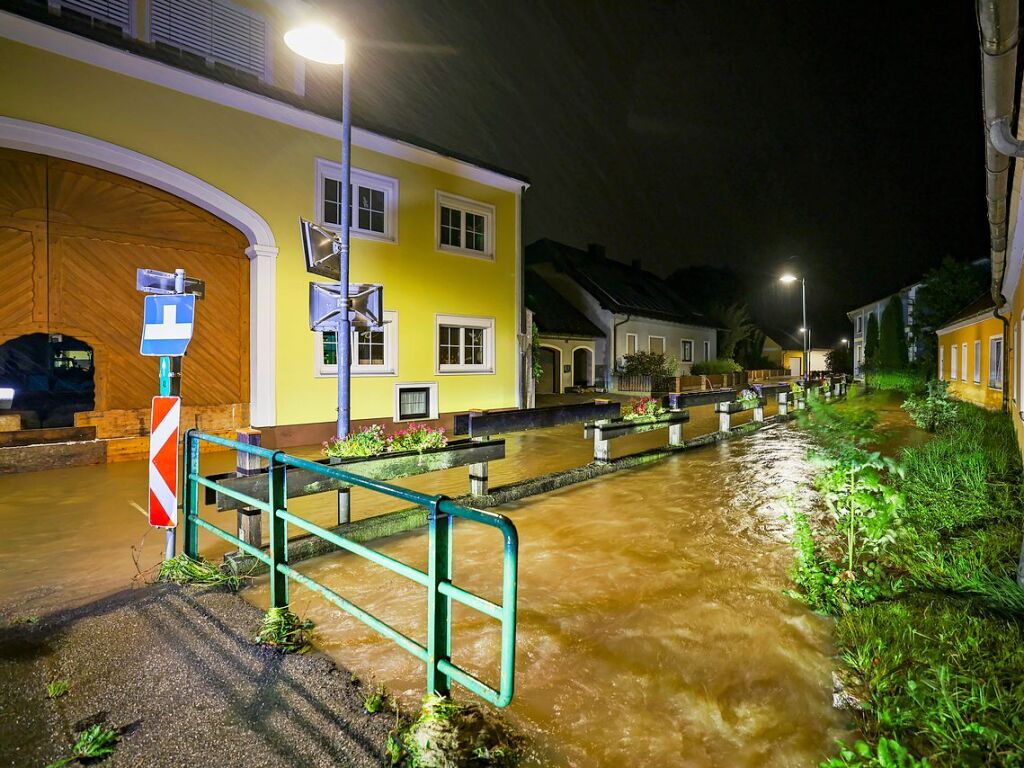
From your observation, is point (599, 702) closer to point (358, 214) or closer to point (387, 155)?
point (358, 214)

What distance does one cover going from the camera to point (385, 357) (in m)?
12.2

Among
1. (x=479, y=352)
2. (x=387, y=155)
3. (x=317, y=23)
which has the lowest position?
(x=479, y=352)

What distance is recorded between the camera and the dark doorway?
12.0 m

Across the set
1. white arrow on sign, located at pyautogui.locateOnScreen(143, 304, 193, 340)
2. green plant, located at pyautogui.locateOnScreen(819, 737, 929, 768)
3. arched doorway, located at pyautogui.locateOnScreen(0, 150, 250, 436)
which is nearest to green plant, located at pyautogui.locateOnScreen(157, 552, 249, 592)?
white arrow on sign, located at pyautogui.locateOnScreen(143, 304, 193, 340)

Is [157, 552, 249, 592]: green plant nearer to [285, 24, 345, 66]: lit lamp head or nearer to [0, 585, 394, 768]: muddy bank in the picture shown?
[0, 585, 394, 768]: muddy bank

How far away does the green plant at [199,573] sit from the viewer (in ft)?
14.0

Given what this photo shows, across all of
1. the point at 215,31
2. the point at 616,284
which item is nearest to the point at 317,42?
the point at 215,31

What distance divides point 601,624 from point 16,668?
351 centimetres

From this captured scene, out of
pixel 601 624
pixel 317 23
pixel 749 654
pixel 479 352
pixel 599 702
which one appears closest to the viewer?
pixel 599 702

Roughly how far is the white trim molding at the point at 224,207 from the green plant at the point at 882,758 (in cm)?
1027

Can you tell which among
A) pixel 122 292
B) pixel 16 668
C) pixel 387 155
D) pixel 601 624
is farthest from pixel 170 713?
pixel 387 155

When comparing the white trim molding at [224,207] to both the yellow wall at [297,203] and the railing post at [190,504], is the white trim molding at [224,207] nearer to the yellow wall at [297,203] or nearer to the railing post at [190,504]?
the yellow wall at [297,203]

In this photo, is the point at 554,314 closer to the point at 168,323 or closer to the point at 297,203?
the point at 297,203

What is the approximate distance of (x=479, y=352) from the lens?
14422mm
